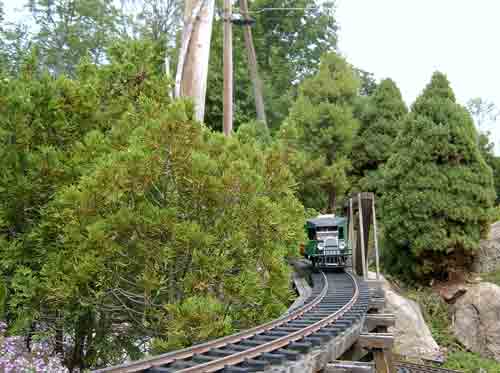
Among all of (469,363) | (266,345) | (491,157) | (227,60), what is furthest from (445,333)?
(491,157)

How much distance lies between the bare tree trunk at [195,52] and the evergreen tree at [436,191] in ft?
23.0

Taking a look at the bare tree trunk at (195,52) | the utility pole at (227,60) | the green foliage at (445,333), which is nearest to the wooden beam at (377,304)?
the green foliage at (445,333)

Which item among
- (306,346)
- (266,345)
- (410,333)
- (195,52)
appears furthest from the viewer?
(410,333)

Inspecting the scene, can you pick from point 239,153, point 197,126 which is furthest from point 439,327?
point 197,126

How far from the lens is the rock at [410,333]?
11.5 metres

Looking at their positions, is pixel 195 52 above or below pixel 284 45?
below

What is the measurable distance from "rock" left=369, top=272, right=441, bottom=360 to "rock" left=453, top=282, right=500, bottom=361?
1071 mm

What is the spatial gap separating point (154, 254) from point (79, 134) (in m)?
2.25

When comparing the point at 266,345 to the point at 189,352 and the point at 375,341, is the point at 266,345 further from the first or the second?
the point at 375,341

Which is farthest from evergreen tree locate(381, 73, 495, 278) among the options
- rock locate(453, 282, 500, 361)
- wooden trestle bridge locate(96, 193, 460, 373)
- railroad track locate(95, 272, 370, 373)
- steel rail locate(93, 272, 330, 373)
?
A: steel rail locate(93, 272, 330, 373)

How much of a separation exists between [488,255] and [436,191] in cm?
257

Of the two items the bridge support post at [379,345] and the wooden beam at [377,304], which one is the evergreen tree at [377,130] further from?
the bridge support post at [379,345]

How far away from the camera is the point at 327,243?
1314 centimetres

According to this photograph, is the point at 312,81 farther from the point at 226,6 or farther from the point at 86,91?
the point at 86,91
